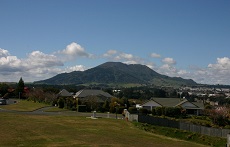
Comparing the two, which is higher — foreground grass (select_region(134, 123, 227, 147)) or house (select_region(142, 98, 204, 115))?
house (select_region(142, 98, 204, 115))

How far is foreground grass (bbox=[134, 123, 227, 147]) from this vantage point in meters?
36.3

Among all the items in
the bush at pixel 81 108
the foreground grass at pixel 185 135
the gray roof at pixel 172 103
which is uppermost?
the gray roof at pixel 172 103

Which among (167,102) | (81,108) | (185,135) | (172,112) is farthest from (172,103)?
(185,135)

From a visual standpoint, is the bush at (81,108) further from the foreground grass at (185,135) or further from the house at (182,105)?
the foreground grass at (185,135)

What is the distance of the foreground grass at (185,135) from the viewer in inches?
1428

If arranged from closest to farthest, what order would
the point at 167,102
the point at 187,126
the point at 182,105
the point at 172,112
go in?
the point at 187,126 → the point at 172,112 → the point at 182,105 → the point at 167,102

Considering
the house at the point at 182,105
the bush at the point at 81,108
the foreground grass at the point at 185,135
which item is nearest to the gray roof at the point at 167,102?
the house at the point at 182,105

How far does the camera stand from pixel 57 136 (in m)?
27.6

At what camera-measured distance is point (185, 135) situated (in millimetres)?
40531

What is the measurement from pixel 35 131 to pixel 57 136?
10.1 feet

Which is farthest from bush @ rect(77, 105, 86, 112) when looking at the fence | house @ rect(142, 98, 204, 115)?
the fence

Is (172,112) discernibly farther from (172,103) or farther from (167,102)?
(167,102)

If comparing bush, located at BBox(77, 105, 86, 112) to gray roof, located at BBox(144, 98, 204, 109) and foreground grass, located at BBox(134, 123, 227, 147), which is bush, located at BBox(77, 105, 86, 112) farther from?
Result: foreground grass, located at BBox(134, 123, 227, 147)

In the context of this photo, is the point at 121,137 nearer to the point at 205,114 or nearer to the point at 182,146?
the point at 182,146
